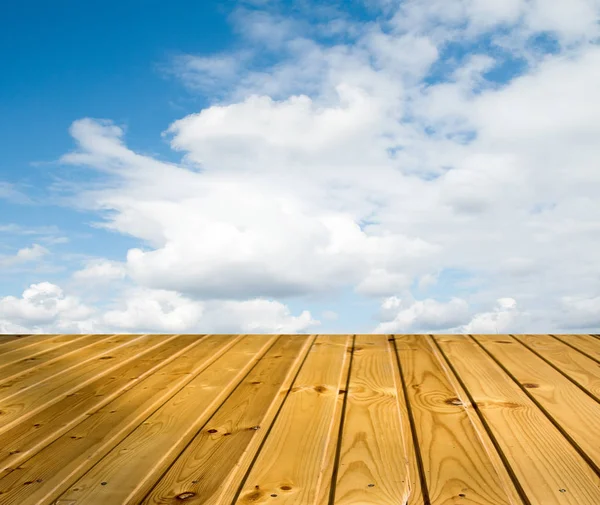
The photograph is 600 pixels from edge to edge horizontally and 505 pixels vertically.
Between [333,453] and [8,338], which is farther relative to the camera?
[8,338]

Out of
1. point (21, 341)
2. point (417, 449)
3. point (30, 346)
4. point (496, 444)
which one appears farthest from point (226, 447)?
point (21, 341)

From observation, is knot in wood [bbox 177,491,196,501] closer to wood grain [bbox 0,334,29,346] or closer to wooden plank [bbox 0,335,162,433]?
wooden plank [bbox 0,335,162,433]

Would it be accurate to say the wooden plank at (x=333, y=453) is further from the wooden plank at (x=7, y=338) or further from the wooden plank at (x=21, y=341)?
the wooden plank at (x=7, y=338)

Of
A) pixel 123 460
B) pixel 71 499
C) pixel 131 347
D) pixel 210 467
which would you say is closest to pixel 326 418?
pixel 210 467

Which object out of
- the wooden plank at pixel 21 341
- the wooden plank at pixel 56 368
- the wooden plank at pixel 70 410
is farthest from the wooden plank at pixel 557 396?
the wooden plank at pixel 21 341

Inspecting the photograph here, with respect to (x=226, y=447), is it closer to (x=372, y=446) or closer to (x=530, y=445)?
(x=372, y=446)

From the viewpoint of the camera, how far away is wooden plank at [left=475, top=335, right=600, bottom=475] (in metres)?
1.53

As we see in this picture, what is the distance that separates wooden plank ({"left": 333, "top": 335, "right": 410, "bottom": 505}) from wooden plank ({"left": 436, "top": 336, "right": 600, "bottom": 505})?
0.27 metres

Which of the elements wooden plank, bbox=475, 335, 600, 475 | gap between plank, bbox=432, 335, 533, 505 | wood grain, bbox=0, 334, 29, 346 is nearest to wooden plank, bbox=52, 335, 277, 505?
gap between plank, bbox=432, 335, 533, 505

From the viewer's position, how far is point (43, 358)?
Answer: 282 centimetres

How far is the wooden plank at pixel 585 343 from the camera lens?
2625 mm

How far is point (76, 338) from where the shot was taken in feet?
11.0

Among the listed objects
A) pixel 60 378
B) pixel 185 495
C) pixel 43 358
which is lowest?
pixel 185 495

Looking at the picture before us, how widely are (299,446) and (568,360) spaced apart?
1.55 meters
